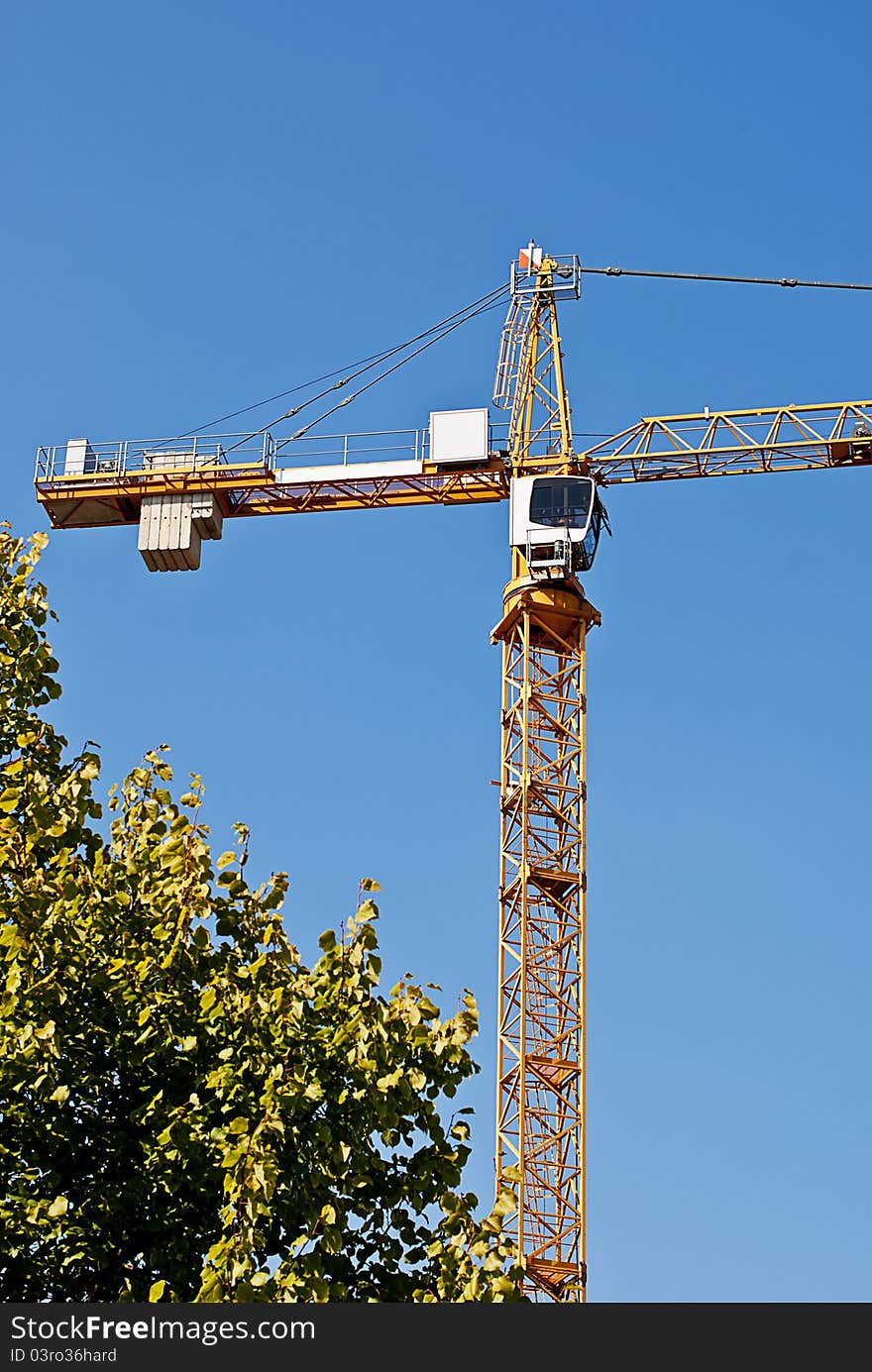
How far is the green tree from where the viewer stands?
14.7 meters

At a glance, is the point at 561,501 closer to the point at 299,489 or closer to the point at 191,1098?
the point at 299,489

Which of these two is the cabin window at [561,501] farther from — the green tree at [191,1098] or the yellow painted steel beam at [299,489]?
the green tree at [191,1098]

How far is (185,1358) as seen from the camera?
41.0ft

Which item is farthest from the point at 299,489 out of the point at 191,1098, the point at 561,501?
the point at 191,1098

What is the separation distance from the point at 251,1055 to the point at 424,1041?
1376mm

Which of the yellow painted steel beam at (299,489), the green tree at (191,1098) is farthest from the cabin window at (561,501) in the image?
the green tree at (191,1098)

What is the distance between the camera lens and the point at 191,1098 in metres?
15.2

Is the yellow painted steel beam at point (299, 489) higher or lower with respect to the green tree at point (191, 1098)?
higher

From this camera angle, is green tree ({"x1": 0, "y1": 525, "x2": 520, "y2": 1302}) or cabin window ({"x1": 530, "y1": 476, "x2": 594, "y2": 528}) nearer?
green tree ({"x1": 0, "y1": 525, "x2": 520, "y2": 1302})

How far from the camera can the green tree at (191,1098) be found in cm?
1467

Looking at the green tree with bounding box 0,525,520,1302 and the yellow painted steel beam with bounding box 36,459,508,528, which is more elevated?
the yellow painted steel beam with bounding box 36,459,508,528

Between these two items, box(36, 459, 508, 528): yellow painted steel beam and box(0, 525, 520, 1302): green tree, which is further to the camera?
box(36, 459, 508, 528): yellow painted steel beam

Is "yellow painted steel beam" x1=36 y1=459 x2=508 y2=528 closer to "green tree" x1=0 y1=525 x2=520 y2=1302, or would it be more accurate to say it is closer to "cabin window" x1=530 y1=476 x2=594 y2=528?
"cabin window" x1=530 y1=476 x2=594 y2=528

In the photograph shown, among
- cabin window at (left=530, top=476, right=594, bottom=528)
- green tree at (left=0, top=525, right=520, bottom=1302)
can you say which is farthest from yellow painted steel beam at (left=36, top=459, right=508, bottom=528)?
green tree at (left=0, top=525, right=520, bottom=1302)
